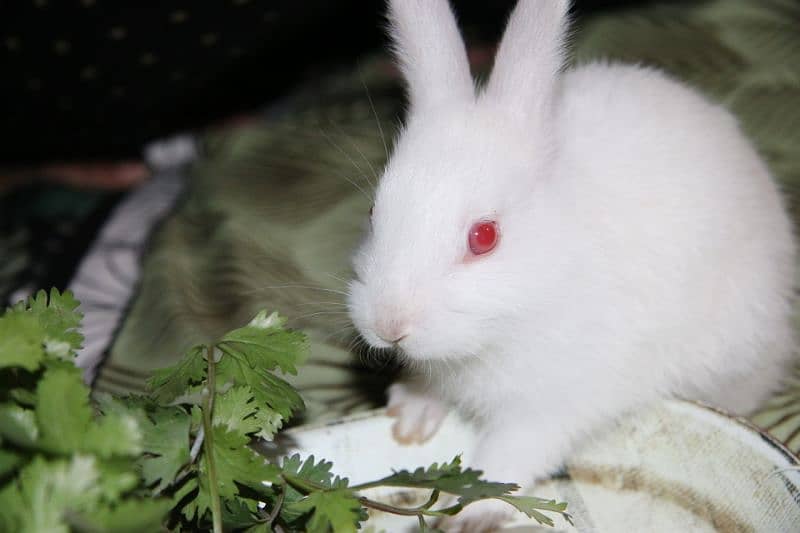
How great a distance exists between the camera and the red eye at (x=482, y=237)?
86 cm

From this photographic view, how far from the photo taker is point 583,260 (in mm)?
923

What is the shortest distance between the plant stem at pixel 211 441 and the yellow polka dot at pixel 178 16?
0.86m

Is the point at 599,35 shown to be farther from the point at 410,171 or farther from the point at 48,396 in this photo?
the point at 48,396

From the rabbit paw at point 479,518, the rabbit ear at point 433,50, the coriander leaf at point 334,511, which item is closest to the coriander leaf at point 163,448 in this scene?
the coriander leaf at point 334,511

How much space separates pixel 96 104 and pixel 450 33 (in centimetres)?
94

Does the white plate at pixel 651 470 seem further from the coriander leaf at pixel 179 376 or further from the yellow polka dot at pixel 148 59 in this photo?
the yellow polka dot at pixel 148 59

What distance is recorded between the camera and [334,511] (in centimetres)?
71

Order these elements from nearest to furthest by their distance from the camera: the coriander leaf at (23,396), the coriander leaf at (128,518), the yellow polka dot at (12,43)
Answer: the coriander leaf at (128,518), the coriander leaf at (23,396), the yellow polka dot at (12,43)

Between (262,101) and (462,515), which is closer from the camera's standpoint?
(462,515)

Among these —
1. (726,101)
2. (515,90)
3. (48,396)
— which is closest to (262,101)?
(726,101)

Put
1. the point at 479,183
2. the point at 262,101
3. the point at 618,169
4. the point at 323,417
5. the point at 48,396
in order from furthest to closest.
→ the point at 262,101 → the point at 323,417 → the point at 618,169 → the point at 479,183 → the point at 48,396

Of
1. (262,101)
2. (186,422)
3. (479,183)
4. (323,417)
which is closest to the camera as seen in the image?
(186,422)

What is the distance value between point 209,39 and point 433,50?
0.74 meters

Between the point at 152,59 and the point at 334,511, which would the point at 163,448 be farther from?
the point at 152,59
